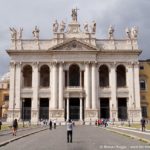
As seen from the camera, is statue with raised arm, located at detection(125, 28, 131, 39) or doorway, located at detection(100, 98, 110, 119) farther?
statue with raised arm, located at detection(125, 28, 131, 39)

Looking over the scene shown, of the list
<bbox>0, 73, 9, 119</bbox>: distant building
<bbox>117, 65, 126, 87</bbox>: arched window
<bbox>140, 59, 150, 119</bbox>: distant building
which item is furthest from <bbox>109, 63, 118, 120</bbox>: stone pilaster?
<bbox>0, 73, 9, 119</bbox>: distant building

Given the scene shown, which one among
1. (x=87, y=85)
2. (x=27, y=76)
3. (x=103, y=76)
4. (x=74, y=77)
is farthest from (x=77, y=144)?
(x=27, y=76)

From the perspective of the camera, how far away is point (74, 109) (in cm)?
7394

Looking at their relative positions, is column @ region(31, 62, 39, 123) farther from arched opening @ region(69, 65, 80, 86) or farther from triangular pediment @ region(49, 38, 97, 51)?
arched opening @ region(69, 65, 80, 86)

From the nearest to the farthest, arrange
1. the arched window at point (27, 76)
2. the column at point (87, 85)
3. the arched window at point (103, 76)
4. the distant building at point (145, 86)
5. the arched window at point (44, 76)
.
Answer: the column at point (87, 85)
the distant building at point (145, 86)
the arched window at point (103, 76)
the arched window at point (44, 76)
the arched window at point (27, 76)

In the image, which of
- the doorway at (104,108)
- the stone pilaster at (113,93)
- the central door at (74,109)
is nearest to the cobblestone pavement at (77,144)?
the central door at (74,109)

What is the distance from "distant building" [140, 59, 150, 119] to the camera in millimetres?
76625

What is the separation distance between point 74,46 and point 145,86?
59.4 ft

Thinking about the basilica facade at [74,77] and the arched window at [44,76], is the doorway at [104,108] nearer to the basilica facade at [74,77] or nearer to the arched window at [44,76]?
the basilica facade at [74,77]

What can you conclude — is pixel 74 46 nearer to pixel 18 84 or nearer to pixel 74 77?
pixel 74 77

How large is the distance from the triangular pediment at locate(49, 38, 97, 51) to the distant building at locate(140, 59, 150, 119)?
41.1ft

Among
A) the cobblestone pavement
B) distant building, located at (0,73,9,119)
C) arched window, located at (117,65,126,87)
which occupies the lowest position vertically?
the cobblestone pavement

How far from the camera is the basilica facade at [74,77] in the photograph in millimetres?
73000

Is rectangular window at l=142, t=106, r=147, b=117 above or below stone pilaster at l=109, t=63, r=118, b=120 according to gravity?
below
